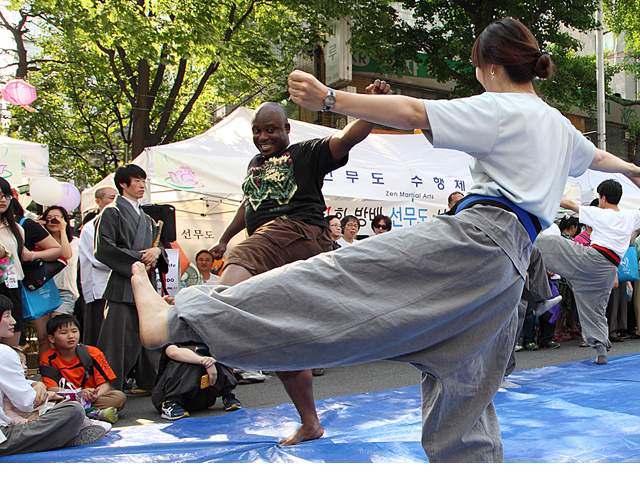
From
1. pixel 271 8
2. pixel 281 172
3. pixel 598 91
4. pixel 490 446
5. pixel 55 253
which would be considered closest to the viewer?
pixel 490 446

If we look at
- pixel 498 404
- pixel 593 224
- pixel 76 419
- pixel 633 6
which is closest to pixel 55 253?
pixel 76 419

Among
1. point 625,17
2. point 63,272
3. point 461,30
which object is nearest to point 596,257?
point 63,272

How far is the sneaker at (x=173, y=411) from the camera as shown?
3.99 metres

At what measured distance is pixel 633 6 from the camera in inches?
656

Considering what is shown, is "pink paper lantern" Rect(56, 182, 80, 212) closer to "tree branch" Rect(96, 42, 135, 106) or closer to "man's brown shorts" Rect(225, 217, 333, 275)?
"tree branch" Rect(96, 42, 135, 106)

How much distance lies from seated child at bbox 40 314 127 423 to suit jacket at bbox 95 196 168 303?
60cm

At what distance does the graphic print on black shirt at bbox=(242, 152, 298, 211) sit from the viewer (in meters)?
2.88

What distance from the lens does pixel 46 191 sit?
6.97 m

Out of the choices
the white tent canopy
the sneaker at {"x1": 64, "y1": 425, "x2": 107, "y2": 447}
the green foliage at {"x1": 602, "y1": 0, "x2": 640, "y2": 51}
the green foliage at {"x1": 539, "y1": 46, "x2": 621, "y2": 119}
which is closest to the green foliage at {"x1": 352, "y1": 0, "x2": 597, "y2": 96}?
the green foliage at {"x1": 539, "y1": 46, "x2": 621, "y2": 119}

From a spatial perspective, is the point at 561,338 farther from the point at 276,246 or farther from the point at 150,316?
the point at 150,316

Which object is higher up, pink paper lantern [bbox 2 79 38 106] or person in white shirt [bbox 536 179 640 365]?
pink paper lantern [bbox 2 79 38 106]

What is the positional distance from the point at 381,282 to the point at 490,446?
0.69 m

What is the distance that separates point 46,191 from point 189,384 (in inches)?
164

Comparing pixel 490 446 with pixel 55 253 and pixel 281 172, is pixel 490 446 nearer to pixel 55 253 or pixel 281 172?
pixel 281 172
